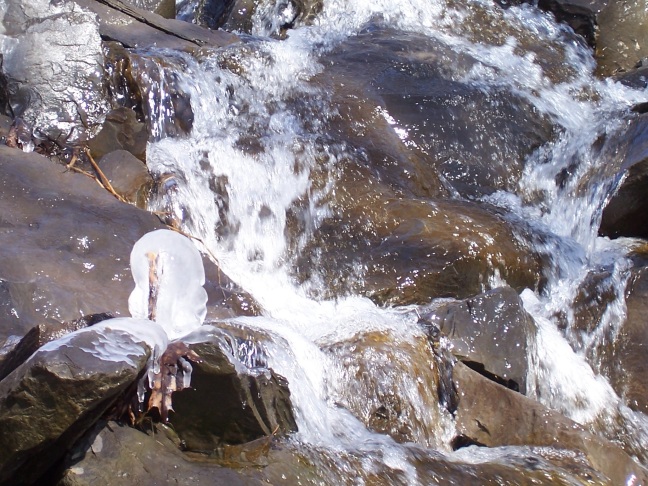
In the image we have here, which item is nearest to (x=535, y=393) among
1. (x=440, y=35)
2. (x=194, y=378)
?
(x=194, y=378)

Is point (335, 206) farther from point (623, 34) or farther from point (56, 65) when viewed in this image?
point (623, 34)

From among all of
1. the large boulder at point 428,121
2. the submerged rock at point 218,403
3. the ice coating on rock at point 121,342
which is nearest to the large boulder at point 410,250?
the large boulder at point 428,121

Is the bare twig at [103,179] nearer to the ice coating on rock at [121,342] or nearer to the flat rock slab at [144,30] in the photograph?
the flat rock slab at [144,30]

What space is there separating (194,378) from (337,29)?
17.6 ft

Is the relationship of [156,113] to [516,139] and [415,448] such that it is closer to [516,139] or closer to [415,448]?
[516,139]

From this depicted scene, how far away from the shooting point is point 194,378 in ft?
9.25

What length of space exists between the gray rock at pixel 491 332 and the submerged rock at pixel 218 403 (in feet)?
4.92

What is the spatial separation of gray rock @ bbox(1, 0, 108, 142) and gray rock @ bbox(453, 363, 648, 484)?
9.43 feet

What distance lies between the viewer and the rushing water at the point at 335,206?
3828mm

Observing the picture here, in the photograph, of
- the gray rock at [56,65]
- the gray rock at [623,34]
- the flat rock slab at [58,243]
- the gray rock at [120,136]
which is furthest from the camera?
the gray rock at [623,34]

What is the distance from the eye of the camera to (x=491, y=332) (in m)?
4.28

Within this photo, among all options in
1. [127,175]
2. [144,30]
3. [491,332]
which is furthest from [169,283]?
[144,30]

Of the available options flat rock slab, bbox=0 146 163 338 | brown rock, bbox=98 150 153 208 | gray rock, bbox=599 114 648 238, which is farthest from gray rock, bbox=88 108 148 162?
gray rock, bbox=599 114 648 238

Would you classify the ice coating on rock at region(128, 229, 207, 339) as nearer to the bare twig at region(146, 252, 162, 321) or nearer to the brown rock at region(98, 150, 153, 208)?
the bare twig at region(146, 252, 162, 321)
